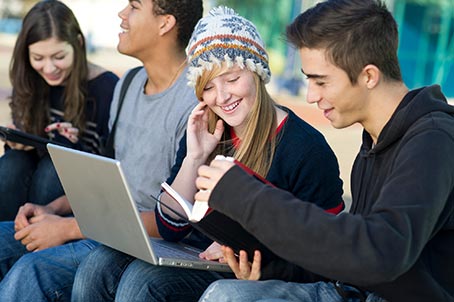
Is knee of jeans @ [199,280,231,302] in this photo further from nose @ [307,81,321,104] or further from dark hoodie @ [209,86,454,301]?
nose @ [307,81,321,104]

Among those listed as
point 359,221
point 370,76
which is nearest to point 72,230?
point 370,76

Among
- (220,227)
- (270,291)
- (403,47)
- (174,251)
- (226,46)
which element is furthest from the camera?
(403,47)

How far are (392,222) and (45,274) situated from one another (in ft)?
5.73

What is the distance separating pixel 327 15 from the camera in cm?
243

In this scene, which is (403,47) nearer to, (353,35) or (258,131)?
(258,131)

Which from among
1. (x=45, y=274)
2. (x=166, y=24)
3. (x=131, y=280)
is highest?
(x=166, y=24)

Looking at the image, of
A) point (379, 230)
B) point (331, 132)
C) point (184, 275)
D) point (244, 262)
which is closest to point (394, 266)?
point (379, 230)

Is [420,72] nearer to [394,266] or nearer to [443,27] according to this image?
[443,27]

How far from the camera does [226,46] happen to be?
313 centimetres

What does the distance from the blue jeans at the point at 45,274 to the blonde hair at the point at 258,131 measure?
0.82m

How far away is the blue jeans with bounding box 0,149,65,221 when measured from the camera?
4176 millimetres

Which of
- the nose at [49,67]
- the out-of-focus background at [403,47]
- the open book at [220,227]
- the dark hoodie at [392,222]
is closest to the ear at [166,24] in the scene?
the nose at [49,67]

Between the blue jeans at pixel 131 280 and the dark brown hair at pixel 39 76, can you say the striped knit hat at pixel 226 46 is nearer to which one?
the blue jeans at pixel 131 280

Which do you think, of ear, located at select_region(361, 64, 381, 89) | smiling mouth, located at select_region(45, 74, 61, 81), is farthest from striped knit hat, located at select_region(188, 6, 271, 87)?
smiling mouth, located at select_region(45, 74, 61, 81)
